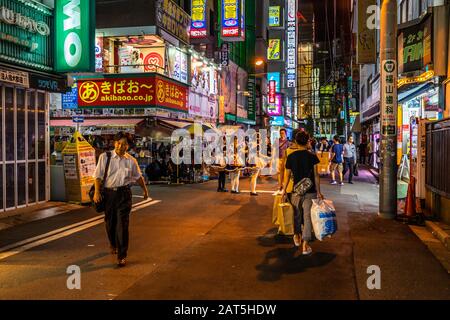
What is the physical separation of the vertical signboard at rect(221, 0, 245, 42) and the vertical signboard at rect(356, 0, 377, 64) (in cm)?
884

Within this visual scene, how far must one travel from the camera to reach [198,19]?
2570 centimetres

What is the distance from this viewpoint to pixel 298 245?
781 centimetres

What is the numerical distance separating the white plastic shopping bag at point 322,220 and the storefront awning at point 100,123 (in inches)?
552

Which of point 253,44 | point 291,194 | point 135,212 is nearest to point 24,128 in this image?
point 135,212

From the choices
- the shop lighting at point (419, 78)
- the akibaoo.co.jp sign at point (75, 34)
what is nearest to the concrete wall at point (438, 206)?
the shop lighting at point (419, 78)

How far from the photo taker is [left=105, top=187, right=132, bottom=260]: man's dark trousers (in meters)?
6.81

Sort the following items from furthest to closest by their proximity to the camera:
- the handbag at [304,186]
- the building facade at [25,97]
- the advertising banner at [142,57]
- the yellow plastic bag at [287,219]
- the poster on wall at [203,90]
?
the poster on wall at [203,90] < the advertising banner at [142,57] < the building facade at [25,97] < the yellow plastic bag at [287,219] < the handbag at [304,186]

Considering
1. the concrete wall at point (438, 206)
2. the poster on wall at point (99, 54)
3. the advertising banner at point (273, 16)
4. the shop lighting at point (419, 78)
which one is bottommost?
the concrete wall at point (438, 206)

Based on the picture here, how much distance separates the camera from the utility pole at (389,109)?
10.7m

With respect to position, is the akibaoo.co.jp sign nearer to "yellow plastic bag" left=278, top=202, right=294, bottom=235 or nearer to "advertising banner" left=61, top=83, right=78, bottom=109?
"yellow plastic bag" left=278, top=202, right=294, bottom=235

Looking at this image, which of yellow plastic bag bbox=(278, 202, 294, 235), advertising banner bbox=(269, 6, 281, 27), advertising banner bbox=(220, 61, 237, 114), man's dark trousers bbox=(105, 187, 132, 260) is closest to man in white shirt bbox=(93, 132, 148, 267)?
man's dark trousers bbox=(105, 187, 132, 260)

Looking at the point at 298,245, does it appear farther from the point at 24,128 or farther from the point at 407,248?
the point at 24,128

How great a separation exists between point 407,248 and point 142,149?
49.9ft

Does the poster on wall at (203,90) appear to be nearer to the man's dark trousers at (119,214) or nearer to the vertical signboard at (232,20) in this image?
the vertical signboard at (232,20)
